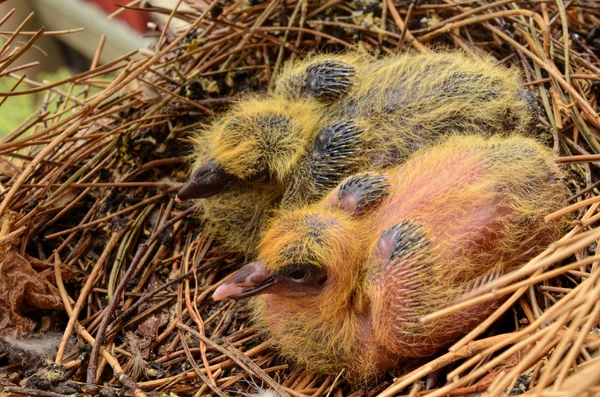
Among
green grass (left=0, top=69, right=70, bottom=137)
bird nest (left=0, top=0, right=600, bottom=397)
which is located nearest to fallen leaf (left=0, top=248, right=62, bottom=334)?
bird nest (left=0, top=0, right=600, bottom=397)

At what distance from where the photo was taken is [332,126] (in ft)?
5.60

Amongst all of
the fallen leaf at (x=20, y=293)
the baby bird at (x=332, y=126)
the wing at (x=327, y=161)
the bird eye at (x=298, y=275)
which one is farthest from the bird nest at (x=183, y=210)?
the wing at (x=327, y=161)

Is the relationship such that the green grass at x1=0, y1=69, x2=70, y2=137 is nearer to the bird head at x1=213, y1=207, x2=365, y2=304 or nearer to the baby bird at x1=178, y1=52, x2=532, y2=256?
the baby bird at x1=178, y1=52, x2=532, y2=256

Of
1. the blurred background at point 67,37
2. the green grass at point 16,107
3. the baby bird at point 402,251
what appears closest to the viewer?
the baby bird at point 402,251

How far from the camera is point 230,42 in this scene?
2.30 m

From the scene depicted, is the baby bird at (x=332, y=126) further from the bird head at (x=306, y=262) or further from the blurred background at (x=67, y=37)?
the blurred background at (x=67, y=37)

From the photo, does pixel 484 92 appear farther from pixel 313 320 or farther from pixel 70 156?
pixel 70 156

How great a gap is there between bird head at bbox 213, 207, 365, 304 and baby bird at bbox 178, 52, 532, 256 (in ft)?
0.99

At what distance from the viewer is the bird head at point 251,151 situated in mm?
1733

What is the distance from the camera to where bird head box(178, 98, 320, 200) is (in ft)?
5.69

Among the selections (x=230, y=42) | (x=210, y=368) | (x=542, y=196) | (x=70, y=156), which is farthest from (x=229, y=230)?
(x=542, y=196)

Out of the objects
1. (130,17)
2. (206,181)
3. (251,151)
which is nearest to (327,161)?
(251,151)

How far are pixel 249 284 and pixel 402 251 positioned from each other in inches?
15.9

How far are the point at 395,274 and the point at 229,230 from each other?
76cm
